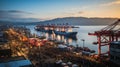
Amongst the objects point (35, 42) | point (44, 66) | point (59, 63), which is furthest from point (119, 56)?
point (35, 42)

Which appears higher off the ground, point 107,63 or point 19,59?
point 19,59

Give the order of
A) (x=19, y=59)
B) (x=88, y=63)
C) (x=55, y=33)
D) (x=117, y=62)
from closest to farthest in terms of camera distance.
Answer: (x=19, y=59) → (x=117, y=62) → (x=88, y=63) → (x=55, y=33)

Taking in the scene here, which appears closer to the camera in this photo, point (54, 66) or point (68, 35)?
point (54, 66)

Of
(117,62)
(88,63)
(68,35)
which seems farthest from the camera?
(68,35)

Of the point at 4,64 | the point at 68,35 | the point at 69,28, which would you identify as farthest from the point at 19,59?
the point at 69,28

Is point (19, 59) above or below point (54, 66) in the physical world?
above

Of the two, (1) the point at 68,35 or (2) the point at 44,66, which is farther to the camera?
(1) the point at 68,35

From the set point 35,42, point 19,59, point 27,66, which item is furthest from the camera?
point 35,42

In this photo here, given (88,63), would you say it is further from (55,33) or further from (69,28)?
(69,28)

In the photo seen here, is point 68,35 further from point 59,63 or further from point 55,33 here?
point 59,63
